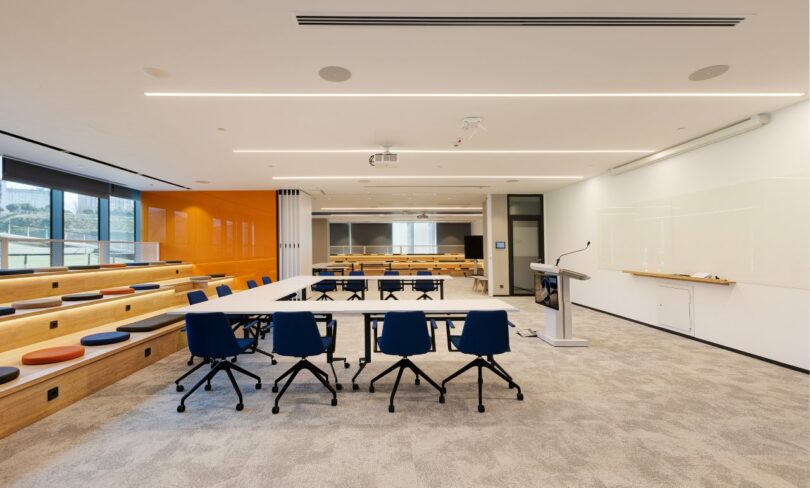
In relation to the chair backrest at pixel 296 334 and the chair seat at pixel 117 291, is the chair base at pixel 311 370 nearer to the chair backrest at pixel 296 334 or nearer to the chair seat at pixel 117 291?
the chair backrest at pixel 296 334

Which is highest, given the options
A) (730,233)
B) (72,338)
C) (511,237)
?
(511,237)

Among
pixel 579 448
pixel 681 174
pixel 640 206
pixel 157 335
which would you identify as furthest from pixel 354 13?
pixel 640 206

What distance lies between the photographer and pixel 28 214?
21.7 feet

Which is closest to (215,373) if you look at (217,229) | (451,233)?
(217,229)

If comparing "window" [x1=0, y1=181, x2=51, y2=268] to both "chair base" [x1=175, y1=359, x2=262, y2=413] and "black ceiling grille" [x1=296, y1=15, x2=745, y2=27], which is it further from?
"black ceiling grille" [x1=296, y1=15, x2=745, y2=27]

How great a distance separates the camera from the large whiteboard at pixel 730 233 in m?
3.90

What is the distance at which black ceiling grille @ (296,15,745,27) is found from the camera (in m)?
2.41

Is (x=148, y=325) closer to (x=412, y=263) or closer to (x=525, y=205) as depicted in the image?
(x=525, y=205)

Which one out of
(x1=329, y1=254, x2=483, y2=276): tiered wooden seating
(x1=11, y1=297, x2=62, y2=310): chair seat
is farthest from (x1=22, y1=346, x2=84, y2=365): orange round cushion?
(x1=329, y1=254, x2=483, y2=276): tiered wooden seating

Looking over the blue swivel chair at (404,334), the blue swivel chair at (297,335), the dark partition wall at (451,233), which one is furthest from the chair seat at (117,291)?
the dark partition wall at (451,233)

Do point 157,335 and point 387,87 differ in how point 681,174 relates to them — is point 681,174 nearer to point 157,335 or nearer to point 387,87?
point 387,87

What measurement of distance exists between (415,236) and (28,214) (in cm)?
1407

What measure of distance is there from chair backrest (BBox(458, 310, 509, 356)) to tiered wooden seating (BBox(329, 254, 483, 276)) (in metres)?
12.3

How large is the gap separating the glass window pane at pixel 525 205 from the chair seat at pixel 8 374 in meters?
9.87
